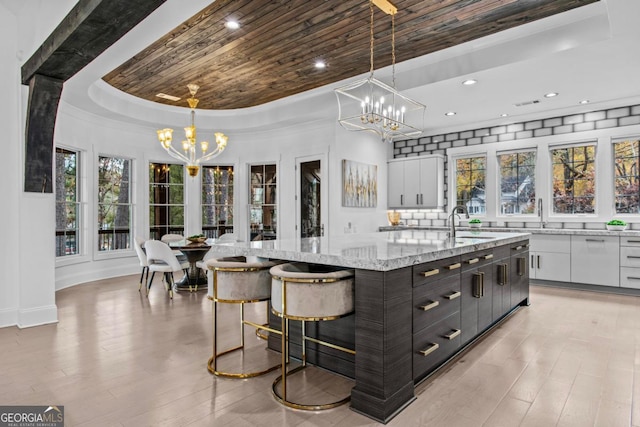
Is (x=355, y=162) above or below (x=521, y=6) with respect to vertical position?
below

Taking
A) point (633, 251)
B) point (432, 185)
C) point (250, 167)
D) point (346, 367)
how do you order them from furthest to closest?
point (250, 167) → point (432, 185) → point (633, 251) → point (346, 367)

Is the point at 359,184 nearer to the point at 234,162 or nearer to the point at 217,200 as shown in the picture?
the point at 234,162

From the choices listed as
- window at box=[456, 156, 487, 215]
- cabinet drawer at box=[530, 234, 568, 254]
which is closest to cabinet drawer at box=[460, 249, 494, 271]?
cabinet drawer at box=[530, 234, 568, 254]

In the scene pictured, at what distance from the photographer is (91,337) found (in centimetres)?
345

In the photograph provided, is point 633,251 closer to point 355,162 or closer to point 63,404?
point 355,162

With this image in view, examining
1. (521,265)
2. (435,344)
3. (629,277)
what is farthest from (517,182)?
(435,344)

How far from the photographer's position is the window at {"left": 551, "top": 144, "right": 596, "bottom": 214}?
6.04 meters

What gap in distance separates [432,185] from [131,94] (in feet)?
18.4

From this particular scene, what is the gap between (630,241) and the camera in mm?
5188

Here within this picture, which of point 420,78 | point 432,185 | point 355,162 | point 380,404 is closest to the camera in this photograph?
point 380,404

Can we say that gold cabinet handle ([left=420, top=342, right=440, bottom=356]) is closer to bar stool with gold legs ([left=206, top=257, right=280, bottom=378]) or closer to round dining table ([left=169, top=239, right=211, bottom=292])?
bar stool with gold legs ([left=206, top=257, right=280, bottom=378])

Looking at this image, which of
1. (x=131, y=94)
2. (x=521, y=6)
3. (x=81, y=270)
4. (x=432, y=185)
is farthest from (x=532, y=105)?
(x=81, y=270)

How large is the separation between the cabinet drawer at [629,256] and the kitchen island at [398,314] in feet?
10.5

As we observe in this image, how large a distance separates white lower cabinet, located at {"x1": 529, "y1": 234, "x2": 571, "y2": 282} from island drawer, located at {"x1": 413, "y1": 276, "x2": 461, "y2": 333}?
3.84 metres
